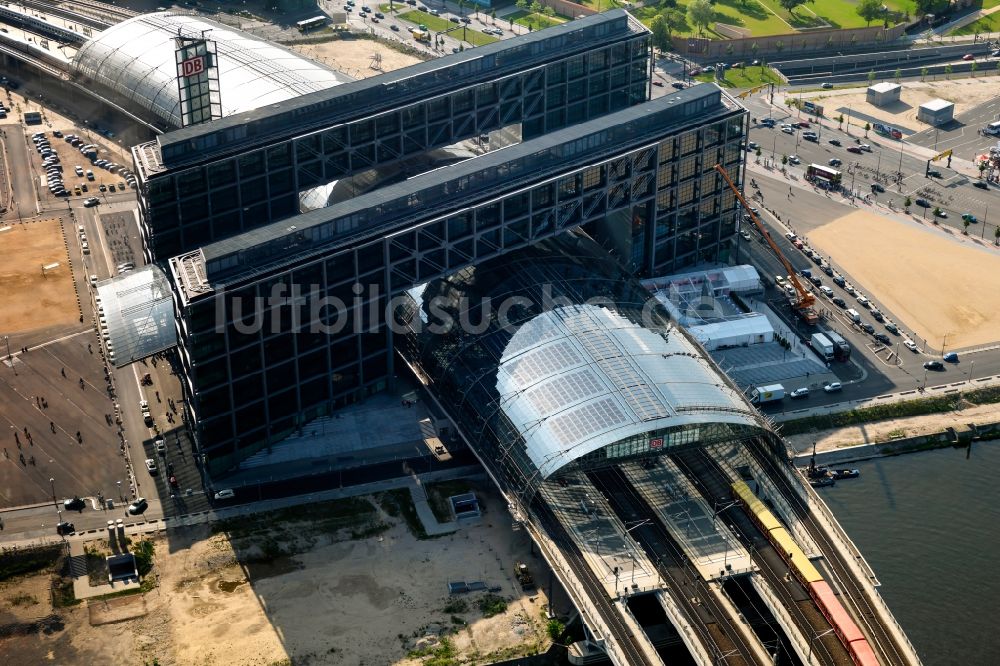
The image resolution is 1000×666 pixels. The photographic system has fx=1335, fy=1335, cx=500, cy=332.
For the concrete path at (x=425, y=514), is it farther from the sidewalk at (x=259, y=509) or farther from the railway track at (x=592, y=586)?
the railway track at (x=592, y=586)

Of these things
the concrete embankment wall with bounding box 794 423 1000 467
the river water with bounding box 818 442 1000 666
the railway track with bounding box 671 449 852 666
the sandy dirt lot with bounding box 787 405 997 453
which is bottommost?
the river water with bounding box 818 442 1000 666

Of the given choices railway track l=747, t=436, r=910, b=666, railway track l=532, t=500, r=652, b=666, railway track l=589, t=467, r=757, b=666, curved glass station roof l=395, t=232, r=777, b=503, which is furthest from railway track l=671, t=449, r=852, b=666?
railway track l=532, t=500, r=652, b=666

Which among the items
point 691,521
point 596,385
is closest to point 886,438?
point 691,521

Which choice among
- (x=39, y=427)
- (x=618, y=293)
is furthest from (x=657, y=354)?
(x=39, y=427)

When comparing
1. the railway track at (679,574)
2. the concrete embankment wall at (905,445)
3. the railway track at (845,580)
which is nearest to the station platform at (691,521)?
the railway track at (679,574)

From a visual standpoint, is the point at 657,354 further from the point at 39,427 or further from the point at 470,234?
the point at 39,427

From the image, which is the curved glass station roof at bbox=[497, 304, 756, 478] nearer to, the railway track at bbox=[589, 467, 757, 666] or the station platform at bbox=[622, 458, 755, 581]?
the railway track at bbox=[589, 467, 757, 666]

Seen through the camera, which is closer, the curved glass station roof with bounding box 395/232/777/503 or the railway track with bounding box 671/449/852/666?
the railway track with bounding box 671/449/852/666

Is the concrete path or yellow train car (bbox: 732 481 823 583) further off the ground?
yellow train car (bbox: 732 481 823 583)
